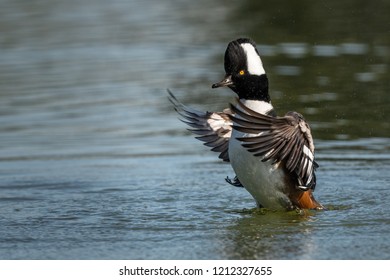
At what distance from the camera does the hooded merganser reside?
816 cm

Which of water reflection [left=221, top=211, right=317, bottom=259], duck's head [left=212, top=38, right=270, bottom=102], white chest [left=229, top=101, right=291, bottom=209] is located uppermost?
duck's head [left=212, top=38, right=270, bottom=102]

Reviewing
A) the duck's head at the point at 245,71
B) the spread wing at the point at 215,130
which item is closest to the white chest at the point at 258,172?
the duck's head at the point at 245,71

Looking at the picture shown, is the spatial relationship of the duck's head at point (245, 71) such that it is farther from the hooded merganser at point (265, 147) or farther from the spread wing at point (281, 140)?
the spread wing at point (281, 140)

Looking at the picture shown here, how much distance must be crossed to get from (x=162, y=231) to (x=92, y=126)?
4.42 metres

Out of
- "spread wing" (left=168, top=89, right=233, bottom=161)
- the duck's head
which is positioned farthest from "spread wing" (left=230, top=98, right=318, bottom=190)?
"spread wing" (left=168, top=89, right=233, bottom=161)

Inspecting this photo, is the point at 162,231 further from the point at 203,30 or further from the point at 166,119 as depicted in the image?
the point at 203,30

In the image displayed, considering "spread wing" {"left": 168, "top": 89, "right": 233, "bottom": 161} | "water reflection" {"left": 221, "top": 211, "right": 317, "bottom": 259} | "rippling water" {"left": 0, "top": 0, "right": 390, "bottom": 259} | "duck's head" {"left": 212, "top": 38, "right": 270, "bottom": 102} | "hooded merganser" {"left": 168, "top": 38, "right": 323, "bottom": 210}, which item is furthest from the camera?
"spread wing" {"left": 168, "top": 89, "right": 233, "bottom": 161}

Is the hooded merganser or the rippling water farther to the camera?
the hooded merganser

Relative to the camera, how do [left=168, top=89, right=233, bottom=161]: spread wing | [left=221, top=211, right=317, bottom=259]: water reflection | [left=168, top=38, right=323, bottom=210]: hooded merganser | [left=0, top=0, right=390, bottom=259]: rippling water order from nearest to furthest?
[left=221, top=211, right=317, bottom=259]: water reflection
[left=0, top=0, right=390, bottom=259]: rippling water
[left=168, top=38, right=323, bottom=210]: hooded merganser
[left=168, top=89, right=233, bottom=161]: spread wing

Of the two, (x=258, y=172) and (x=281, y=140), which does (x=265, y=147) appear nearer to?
(x=281, y=140)

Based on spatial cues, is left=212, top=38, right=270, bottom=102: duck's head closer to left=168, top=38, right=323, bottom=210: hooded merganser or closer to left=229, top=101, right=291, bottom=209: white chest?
left=168, top=38, right=323, bottom=210: hooded merganser

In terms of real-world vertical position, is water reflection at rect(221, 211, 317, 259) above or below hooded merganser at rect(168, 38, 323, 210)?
below

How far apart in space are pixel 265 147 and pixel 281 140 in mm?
164

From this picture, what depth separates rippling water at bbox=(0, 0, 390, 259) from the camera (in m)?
7.88
